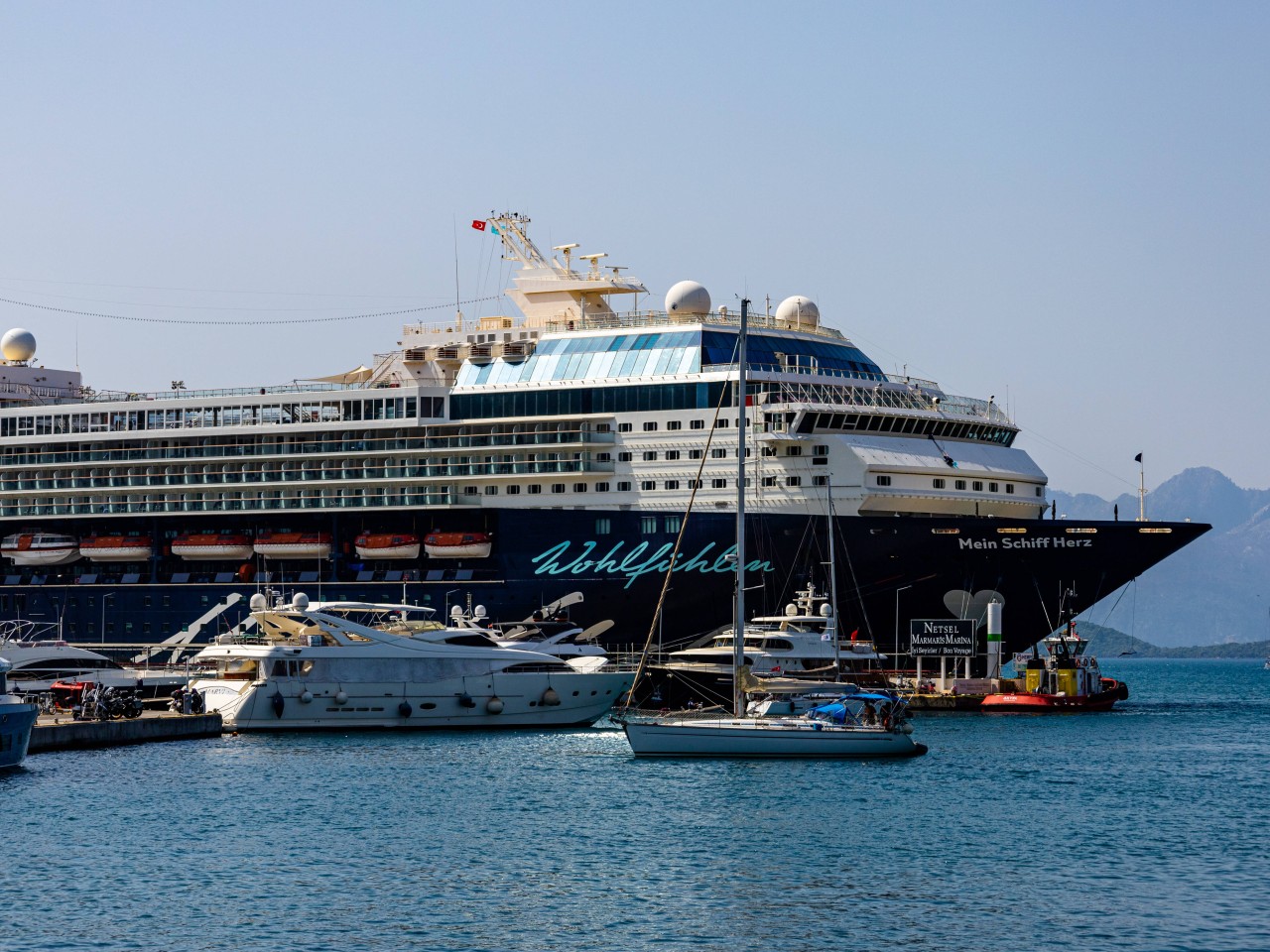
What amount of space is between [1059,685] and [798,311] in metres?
16.8

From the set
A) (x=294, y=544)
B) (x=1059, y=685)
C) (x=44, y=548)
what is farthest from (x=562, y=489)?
(x=44, y=548)

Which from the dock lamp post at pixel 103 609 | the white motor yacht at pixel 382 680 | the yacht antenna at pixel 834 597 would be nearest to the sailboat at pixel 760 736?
the yacht antenna at pixel 834 597

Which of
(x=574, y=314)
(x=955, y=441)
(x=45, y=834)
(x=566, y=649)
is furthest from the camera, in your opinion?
(x=574, y=314)

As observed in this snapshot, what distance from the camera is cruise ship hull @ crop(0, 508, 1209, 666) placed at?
62.3 m

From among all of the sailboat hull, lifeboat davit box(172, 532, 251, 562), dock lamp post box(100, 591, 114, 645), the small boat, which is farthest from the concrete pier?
dock lamp post box(100, 591, 114, 645)

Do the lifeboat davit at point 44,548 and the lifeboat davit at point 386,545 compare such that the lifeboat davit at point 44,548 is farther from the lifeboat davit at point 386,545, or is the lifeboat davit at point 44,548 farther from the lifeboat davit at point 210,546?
the lifeboat davit at point 386,545

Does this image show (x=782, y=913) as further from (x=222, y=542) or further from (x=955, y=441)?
(x=222, y=542)

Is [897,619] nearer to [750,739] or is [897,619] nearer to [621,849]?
[750,739]

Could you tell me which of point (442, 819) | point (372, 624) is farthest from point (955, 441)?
point (442, 819)

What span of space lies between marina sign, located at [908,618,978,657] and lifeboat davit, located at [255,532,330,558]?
23707mm

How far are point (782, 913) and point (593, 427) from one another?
128 feet

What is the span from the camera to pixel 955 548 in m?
62.1

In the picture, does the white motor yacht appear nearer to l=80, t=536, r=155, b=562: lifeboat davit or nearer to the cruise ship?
the cruise ship

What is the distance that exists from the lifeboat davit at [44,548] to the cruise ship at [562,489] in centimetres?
12
